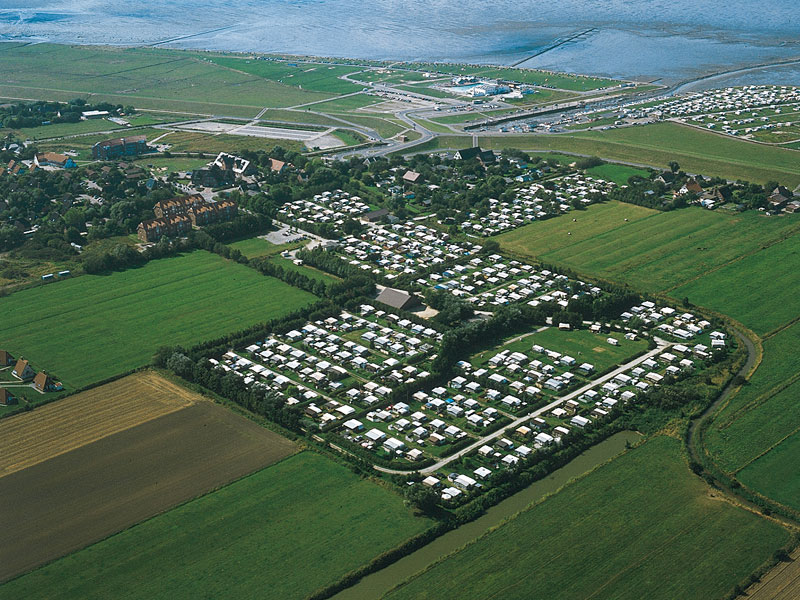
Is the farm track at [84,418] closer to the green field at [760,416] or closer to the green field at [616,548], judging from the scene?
the green field at [616,548]

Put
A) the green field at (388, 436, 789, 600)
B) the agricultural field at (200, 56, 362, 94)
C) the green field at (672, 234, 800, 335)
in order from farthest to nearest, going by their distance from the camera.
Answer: the agricultural field at (200, 56, 362, 94) → the green field at (672, 234, 800, 335) → the green field at (388, 436, 789, 600)

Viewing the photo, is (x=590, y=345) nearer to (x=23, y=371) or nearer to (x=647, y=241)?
(x=647, y=241)

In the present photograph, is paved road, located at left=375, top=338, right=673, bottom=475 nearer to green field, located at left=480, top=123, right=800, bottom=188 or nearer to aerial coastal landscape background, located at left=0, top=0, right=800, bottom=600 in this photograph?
aerial coastal landscape background, located at left=0, top=0, right=800, bottom=600

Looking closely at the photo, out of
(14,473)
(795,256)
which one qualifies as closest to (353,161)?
(795,256)

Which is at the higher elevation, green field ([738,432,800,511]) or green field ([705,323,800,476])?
green field ([705,323,800,476])

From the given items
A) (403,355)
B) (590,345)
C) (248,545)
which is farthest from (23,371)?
(590,345)

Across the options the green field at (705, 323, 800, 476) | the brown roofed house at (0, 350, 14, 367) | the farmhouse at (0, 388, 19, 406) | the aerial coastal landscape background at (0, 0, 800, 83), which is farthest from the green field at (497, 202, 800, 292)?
the aerial coastal landscape background at (0, 0, 800, 83)

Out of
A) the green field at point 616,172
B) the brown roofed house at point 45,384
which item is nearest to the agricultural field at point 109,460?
the brown roofed house at point 45,384
